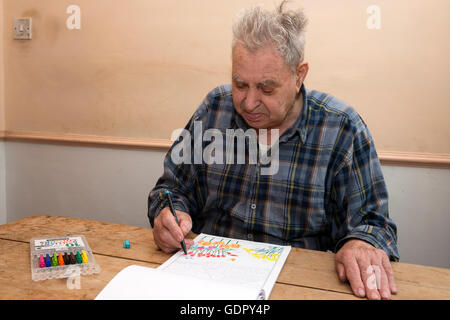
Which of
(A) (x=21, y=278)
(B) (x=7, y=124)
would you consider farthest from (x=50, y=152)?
(A) (x=21, y=278)

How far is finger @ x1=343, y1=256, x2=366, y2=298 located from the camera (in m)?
0.78

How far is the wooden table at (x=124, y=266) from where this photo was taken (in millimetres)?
761

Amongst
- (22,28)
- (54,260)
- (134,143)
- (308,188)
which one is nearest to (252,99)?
(308,188)

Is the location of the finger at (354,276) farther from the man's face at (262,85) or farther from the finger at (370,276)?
the man's face at (262,85)

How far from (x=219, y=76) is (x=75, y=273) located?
1.46m

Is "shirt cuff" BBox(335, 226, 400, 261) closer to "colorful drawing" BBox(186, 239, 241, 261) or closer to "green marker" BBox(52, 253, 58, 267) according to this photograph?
"colorful drawing" BBox(186, 239, 241, 261)

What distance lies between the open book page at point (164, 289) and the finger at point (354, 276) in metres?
0.23

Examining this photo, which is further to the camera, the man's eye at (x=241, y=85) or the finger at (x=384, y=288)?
the man's eye at (x=241, y=85)

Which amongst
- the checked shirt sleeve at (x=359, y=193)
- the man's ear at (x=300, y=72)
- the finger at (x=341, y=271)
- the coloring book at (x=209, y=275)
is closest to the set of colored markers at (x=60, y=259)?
the coloring book at (x=209, y=275)

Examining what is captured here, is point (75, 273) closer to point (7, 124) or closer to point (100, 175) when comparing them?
point (100, 175)

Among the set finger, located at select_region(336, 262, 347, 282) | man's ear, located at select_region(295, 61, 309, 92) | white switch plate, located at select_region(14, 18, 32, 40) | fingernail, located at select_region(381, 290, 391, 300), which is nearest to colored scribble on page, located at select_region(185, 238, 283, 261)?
finger, located at select_region(336, 262, 347, 282)

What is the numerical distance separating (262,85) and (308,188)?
1.10 ft

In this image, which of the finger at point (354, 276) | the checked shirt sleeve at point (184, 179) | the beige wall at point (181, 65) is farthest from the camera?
the beige wall at point (181, 65)

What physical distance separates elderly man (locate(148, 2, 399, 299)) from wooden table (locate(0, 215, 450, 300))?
0.08 meters
